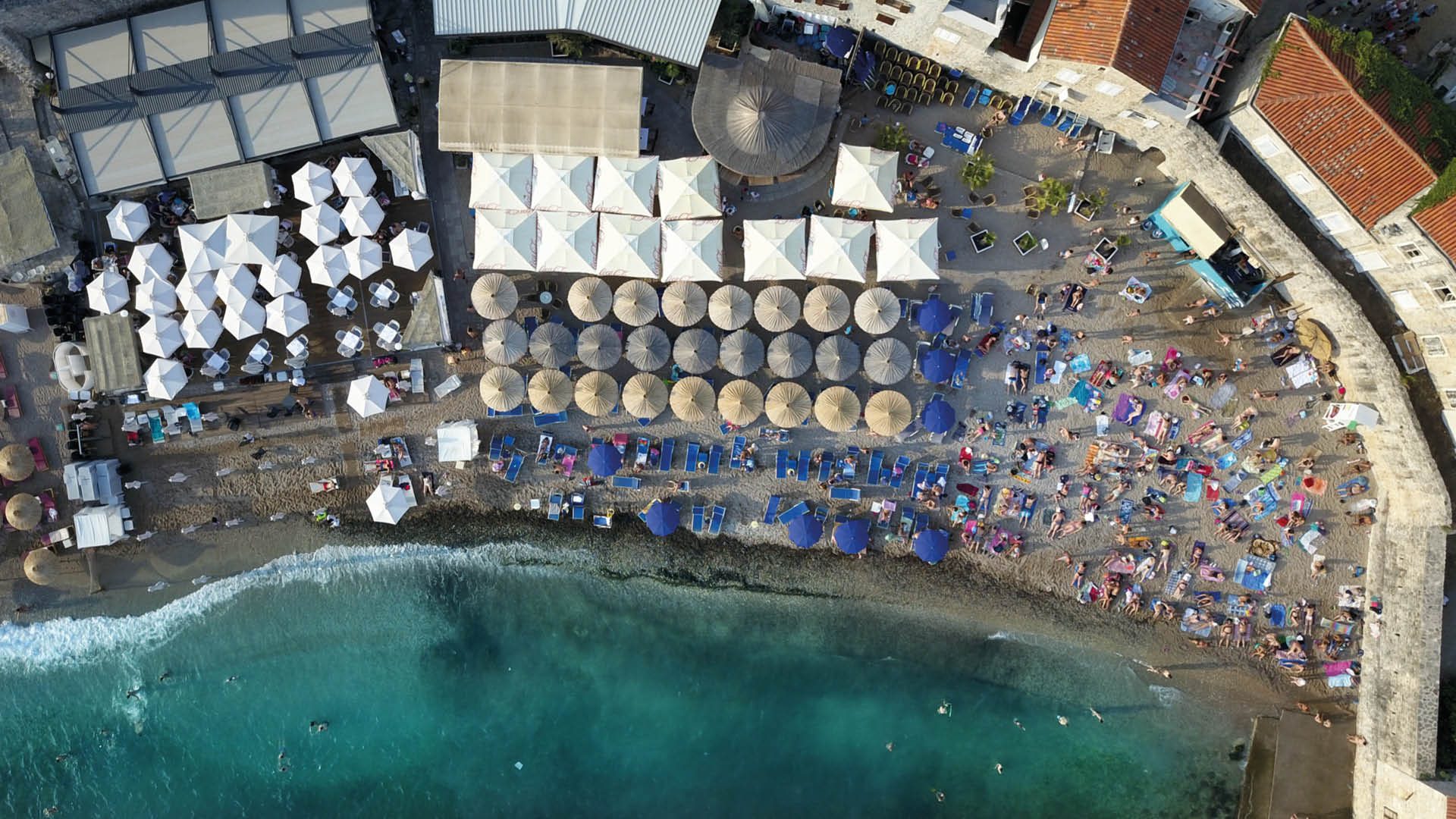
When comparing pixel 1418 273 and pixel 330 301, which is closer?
pixel 1418 273

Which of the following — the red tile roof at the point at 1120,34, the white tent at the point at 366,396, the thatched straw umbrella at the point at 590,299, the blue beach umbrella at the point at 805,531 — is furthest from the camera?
the blue beach umbrella at the point at 805,531

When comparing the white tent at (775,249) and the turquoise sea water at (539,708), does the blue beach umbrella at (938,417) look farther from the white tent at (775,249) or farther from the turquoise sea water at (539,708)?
the turquoise sea water at (539,708)

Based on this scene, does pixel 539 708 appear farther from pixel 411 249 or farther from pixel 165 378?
pixel 165 378

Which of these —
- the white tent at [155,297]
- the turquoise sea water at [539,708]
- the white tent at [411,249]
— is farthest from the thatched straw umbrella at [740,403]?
the white tent at [155,297]

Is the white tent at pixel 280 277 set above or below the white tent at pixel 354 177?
below

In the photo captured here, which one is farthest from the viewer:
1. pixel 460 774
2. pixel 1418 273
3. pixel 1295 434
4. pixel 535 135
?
pixel 460 774

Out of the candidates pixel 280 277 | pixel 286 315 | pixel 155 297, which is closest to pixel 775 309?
pixel 286 315

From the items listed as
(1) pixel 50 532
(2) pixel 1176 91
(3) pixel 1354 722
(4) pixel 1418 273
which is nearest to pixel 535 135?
(2) pixel 1176 91

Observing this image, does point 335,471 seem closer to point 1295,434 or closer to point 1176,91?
point 1176,91
